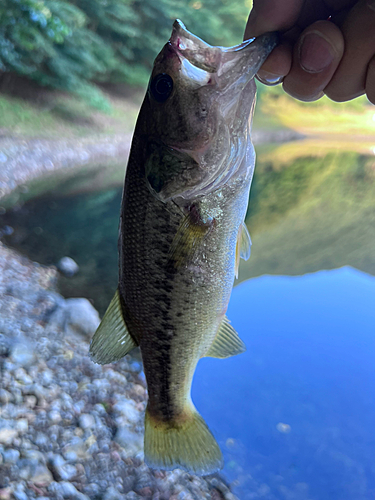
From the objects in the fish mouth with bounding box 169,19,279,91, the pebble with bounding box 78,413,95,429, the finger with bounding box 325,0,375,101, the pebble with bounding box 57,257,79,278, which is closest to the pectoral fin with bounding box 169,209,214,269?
the fish mouth with bounding box 169,19,279,91

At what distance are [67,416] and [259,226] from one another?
270 inches

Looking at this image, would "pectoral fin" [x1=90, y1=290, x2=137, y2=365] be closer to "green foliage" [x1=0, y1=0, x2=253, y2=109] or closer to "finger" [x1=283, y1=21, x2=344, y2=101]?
"finger" [x1=283, y1=21, x2=344, y2=101]

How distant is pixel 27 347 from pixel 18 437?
36.1 inches

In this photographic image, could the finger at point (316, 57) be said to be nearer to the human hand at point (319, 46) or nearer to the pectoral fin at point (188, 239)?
the human hand at point (319, 46)

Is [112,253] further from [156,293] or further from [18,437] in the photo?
[156,293]

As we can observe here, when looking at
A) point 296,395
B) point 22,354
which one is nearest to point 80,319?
point 22,354

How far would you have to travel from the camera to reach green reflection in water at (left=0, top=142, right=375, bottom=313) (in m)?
5.63

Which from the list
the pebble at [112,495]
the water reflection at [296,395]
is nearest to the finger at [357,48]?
the pebble at [112,495]

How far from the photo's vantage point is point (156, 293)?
1.43 metres

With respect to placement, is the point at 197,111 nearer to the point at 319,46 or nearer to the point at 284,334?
the point at 319,46

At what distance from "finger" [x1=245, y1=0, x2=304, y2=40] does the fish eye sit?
0.44 m

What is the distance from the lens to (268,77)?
1441mm

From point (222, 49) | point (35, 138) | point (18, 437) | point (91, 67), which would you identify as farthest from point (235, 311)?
point (91, 67)

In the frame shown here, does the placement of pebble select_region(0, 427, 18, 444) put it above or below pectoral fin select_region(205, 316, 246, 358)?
below
